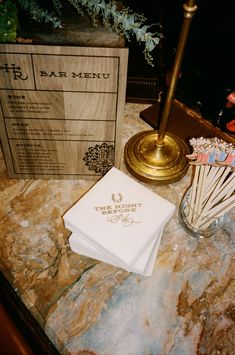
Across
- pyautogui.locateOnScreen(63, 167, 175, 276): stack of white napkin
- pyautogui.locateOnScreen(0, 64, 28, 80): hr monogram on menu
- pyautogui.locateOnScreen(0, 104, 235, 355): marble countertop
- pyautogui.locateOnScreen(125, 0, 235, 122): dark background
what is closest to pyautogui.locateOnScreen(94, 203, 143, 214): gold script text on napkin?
pyautogui.locateOnScreen(63, 167, 175, 276): stack of white napkin

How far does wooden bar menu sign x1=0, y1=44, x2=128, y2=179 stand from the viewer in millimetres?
766

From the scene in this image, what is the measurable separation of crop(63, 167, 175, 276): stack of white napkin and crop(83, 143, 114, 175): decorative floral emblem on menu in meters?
0.10

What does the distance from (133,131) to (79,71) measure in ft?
1.51

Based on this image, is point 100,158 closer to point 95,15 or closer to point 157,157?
point 157,157

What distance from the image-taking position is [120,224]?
0.87 meters

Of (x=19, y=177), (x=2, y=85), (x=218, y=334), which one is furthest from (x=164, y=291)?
(x=2, y=85)

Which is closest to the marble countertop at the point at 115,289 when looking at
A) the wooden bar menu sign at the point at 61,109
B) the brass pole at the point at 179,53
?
the wooden bar menu sign at the point at 61,109

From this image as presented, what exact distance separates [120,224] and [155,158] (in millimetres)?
298

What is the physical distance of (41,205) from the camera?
3.31ft

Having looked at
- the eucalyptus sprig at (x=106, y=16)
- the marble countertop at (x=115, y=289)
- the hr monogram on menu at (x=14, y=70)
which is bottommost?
the marble countertop at (x=115, y=289)

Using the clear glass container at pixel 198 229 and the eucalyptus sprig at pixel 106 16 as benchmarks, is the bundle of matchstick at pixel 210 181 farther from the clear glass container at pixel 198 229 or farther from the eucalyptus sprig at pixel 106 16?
the eucalyptus sprig at pixel 106 16

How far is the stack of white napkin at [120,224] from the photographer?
2.74ft

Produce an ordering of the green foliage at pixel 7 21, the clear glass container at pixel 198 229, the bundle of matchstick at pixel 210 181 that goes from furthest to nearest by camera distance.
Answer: the clear glass container at pixel 198 229 < the bundle of matchstick at pixel 210 181 < the green foliage at pixel 7 21

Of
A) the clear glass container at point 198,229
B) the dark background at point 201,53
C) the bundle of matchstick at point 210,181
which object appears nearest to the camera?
the bundle of matchstick at point 210,181
